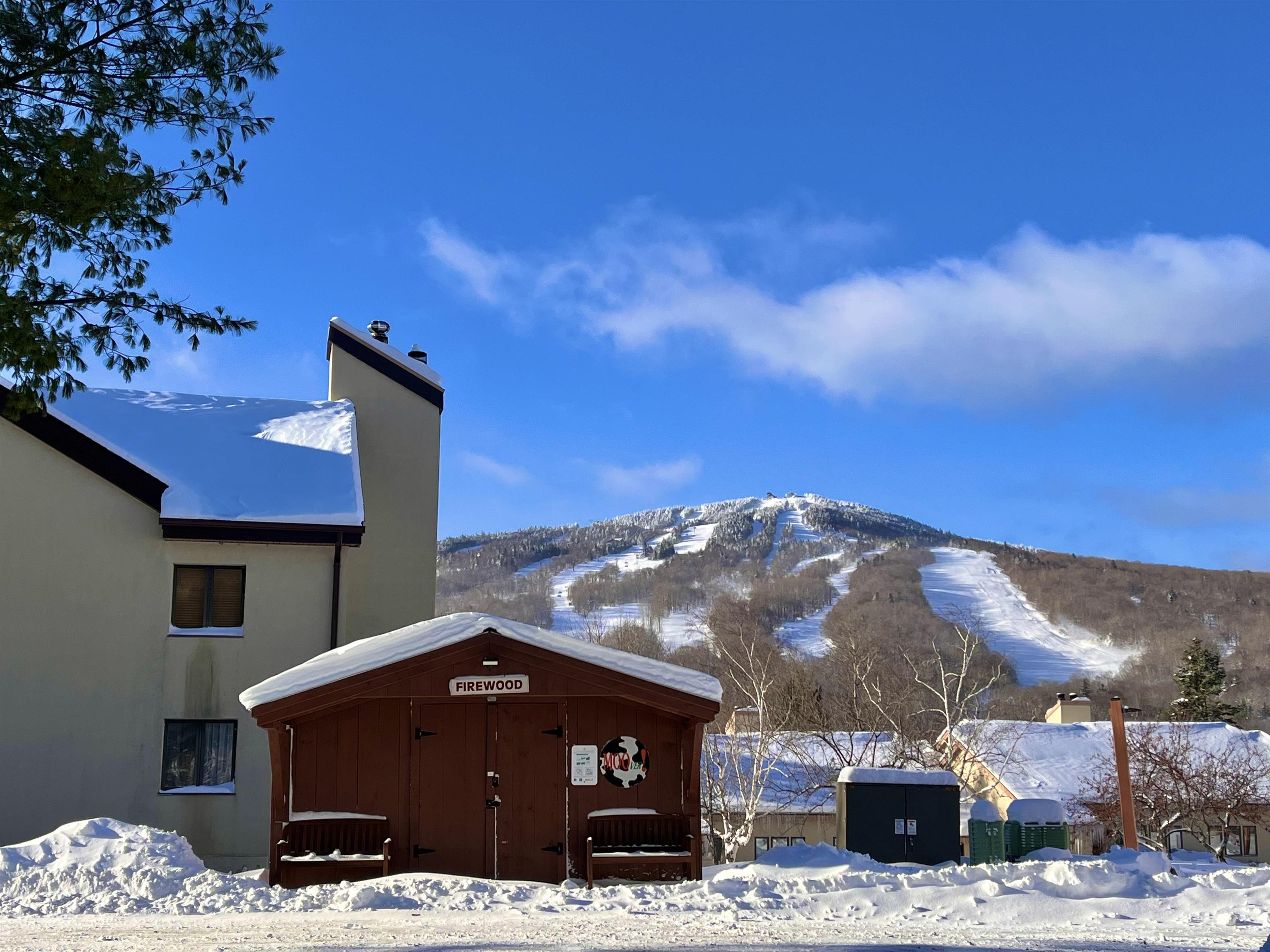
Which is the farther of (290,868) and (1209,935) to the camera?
(290,868)

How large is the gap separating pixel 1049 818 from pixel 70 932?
12.4 meters

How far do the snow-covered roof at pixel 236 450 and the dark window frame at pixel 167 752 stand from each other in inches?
130

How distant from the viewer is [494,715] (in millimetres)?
14125

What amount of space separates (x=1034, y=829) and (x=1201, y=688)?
5762 centimetres

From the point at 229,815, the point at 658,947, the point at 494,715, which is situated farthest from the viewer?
the point at 229,815

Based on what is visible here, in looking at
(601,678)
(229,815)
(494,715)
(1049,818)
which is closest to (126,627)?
(229,815)

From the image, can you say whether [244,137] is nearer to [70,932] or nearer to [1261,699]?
[70,932]

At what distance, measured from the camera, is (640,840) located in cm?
1394

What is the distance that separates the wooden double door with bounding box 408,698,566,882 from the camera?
45.3 feet

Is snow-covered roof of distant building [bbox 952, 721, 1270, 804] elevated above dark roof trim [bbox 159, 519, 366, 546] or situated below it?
below

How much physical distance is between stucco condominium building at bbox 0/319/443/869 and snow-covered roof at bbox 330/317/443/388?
4311 millimetres

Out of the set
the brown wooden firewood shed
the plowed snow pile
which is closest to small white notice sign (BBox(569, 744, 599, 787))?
the brown wooden firewood shed

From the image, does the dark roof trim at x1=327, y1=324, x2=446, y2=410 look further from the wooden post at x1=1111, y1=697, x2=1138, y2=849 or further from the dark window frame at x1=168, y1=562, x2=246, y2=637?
the wooden post at x1=1111, y1=697, x2=1138, y2=849

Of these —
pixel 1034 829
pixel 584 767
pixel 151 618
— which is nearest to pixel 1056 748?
pixel 1034 829
